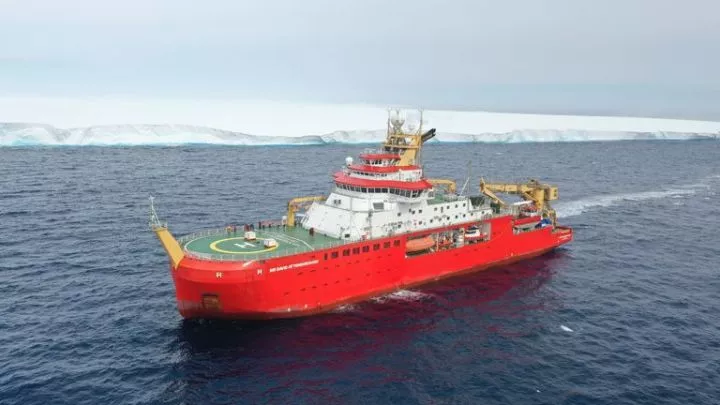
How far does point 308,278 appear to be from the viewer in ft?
106

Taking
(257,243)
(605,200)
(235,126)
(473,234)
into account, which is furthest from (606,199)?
(235,126)

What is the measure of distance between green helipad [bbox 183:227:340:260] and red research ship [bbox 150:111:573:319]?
0.21 feet

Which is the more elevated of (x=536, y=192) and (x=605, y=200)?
(x=536, y=192)

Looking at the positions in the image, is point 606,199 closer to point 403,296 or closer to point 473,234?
point 473,234

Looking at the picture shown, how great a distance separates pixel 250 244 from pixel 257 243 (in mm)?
500

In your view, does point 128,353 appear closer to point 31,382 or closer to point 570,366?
point 31,382

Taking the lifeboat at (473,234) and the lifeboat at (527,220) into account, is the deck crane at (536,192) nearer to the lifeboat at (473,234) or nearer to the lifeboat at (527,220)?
the lifeboat at (527,220)

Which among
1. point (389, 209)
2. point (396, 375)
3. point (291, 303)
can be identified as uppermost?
point (389, 209)

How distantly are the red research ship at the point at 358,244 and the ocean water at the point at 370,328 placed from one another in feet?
4.48

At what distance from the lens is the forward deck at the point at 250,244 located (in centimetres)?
3141

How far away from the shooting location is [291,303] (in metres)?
32.0

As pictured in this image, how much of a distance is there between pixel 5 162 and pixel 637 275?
9029 cm

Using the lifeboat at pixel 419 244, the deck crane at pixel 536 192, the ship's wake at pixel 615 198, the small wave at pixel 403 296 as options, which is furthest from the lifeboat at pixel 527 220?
the ship's wake at pixel 615 198

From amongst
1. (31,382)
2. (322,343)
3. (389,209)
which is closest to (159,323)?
(31,382)
